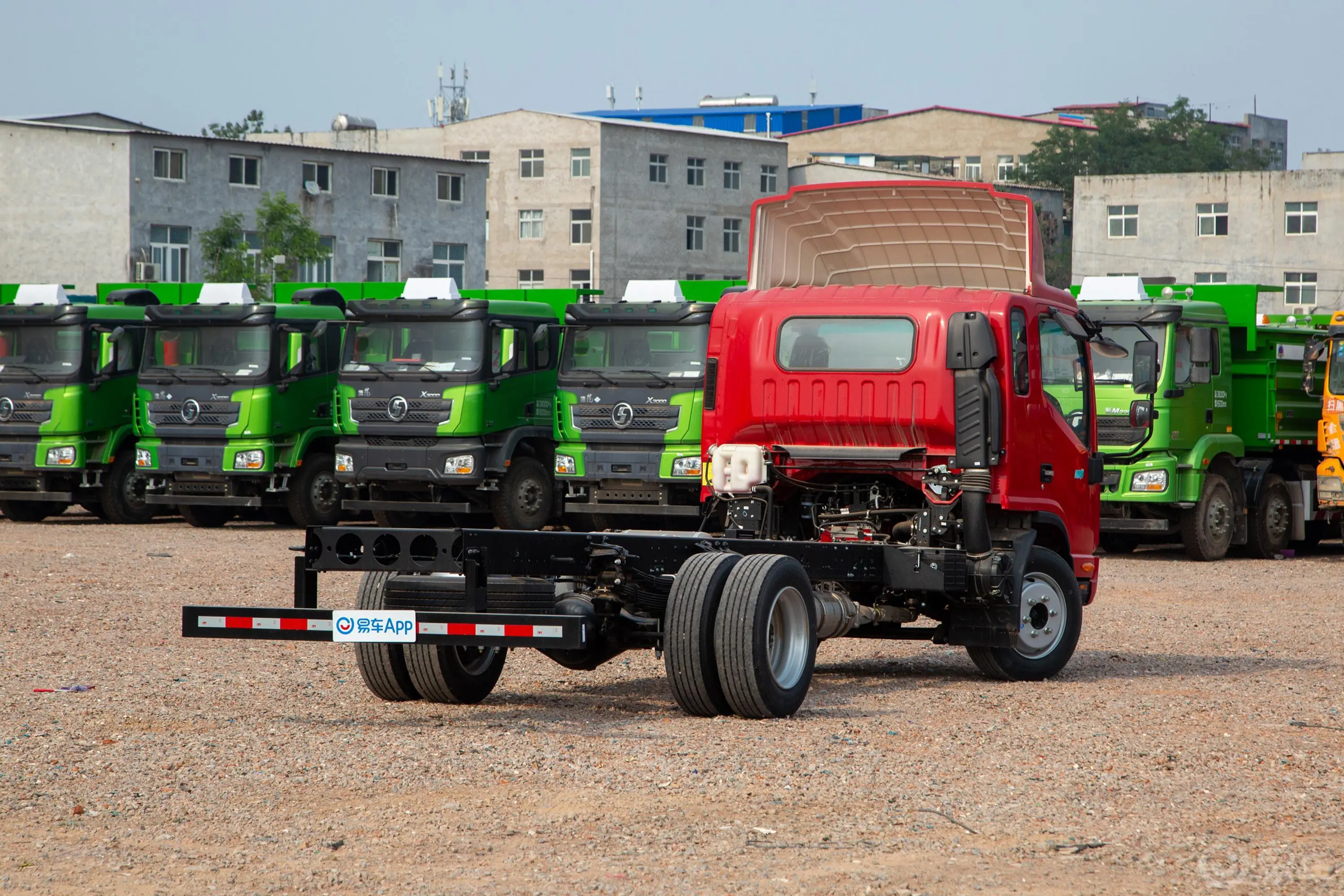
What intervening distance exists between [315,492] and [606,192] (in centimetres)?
4534

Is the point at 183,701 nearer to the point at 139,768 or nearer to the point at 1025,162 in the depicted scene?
the point at 139,768

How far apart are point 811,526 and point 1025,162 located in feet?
284

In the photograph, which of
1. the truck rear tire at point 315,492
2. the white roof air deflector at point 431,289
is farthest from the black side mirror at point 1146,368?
the truck rear tire at point 315,492

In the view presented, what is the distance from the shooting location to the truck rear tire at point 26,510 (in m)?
25.8

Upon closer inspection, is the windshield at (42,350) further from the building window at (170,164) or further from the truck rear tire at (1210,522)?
the building window at (170,164)

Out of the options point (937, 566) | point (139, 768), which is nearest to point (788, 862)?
point (139, 768)

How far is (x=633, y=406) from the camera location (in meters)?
21.1

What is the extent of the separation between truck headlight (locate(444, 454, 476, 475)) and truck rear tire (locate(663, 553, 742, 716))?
12660mm

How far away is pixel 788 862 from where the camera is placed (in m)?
6.15

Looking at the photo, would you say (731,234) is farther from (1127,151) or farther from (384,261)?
(1127,151)

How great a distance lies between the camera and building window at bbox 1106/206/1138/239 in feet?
224

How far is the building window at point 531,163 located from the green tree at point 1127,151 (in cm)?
3275

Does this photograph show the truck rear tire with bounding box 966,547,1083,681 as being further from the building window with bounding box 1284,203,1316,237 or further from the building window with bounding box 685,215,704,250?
the building window with bounding box 685,215,704,250

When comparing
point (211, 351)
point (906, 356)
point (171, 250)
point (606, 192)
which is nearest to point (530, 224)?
point (606, 192)
